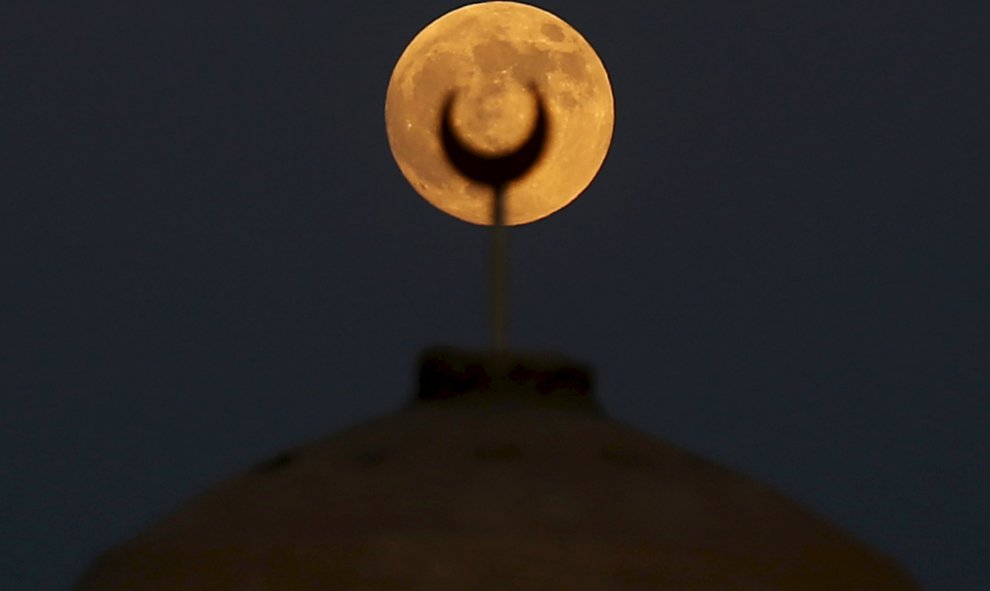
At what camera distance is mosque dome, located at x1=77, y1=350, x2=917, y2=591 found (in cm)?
652

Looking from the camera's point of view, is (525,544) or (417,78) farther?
(417,78)

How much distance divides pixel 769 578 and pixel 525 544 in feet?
2.79

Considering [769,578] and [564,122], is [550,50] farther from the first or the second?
[769,578]

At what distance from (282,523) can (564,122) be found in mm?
2026

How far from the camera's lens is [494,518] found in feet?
21.9

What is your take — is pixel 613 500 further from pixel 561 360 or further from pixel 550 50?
pixel 550 50

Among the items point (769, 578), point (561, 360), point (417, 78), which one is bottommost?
point (769, 578)

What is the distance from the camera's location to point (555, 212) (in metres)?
8.30

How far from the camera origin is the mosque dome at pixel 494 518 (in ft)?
21.4

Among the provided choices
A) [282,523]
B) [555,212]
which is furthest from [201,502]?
[555,212]

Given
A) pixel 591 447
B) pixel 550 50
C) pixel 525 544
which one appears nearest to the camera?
pixel 525 544

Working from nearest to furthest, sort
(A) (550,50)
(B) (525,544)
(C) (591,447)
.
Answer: (B) (525,544) < (C) (591,447) < (A) (550,50)

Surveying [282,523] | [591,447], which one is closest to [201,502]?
[282,523]

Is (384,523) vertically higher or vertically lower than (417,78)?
lower
